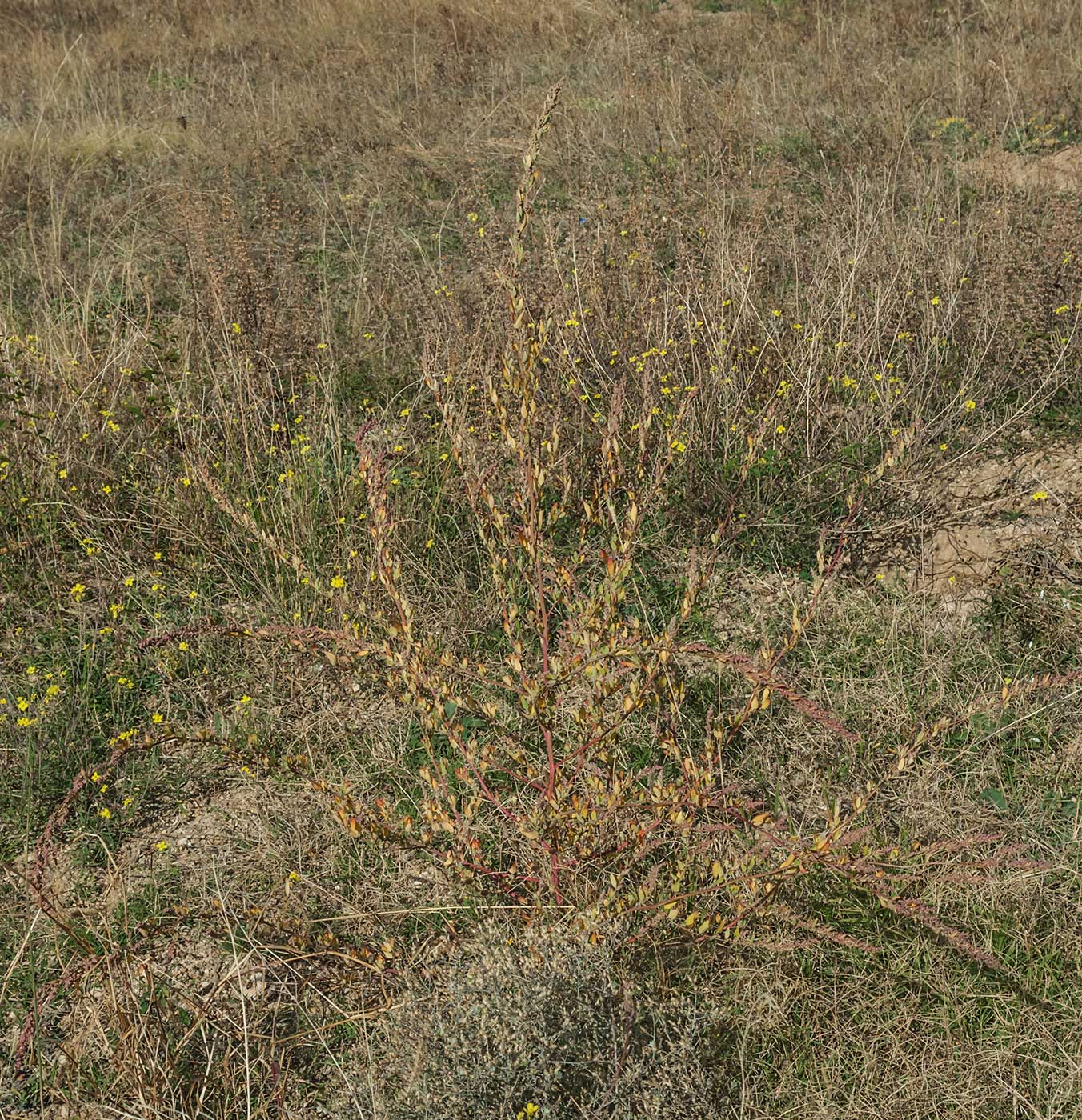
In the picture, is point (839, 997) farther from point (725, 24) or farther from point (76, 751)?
point (725, 24)

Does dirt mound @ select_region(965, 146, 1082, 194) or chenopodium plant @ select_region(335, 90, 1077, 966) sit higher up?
dirt mound @ select_region(965, 146, 1082, 194)

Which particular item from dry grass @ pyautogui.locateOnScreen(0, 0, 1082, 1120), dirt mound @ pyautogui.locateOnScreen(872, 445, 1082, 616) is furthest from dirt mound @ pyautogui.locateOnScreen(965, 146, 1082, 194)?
dirt mound @ pyautogui.locateOnScreen(872, 445, 1082, 616)

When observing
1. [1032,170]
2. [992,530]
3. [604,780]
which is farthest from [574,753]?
[1032,170]

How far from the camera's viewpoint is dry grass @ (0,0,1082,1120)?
79.7 inches

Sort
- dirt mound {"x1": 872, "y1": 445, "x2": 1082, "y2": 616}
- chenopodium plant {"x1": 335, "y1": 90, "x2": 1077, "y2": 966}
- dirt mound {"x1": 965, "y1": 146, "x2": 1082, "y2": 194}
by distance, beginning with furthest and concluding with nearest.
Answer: dirt mound {"x1": 965, "y1": 146, "x2": 1082, "y2": 194} < dirt mound {"x1": 872, "y1": 445, "x2": 1082, "y2": 616} < chenopodium plant {"x1": 335, "y1": 90, "x2": 1077, "y2": 966}

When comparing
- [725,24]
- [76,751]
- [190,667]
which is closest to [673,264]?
[190,667]

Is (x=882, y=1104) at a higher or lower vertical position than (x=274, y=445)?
lower

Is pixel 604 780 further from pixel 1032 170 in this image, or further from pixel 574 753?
pixel 1032 170

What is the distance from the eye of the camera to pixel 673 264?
5.05m

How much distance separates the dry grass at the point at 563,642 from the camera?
203cm

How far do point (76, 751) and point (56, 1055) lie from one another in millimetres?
869

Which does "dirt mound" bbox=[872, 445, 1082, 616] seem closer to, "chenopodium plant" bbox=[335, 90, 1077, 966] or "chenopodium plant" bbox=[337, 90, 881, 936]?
"chenopodium plant" bbox=[335, 90, 1077, 966]

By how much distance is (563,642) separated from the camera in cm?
235

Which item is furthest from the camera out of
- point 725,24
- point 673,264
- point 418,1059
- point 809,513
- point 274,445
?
point 725,24
